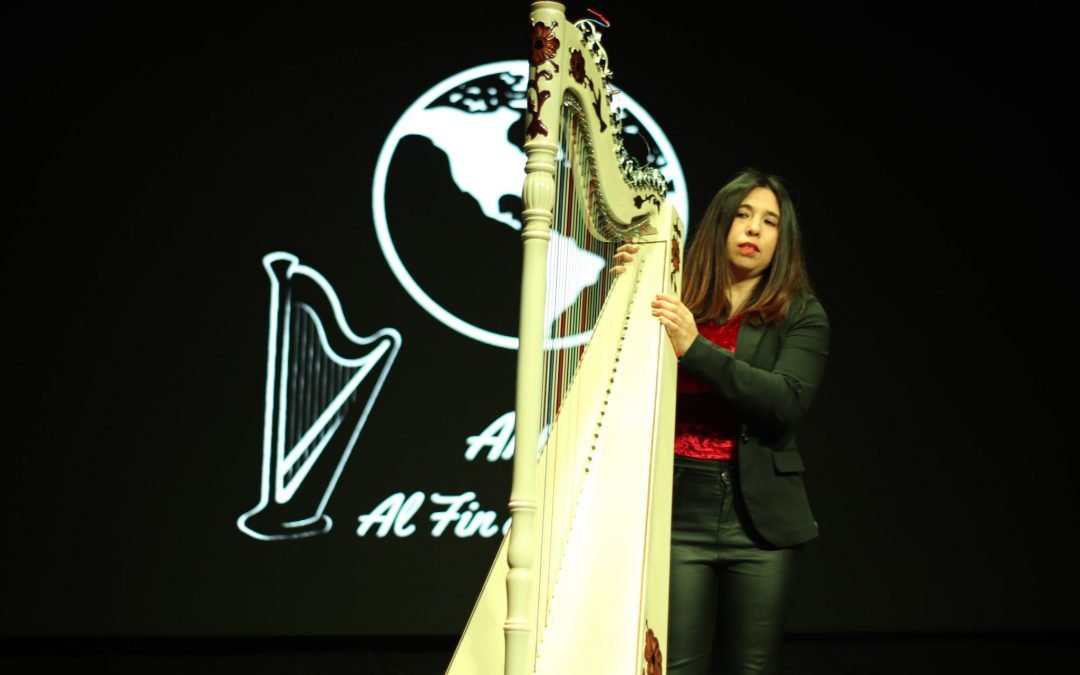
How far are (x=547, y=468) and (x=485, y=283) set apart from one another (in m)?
2.10

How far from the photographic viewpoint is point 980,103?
12.9 feet

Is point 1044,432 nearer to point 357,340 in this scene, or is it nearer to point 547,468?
point 357,340

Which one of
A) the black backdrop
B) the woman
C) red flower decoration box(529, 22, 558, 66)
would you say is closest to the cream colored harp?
red flower decoration box(529, 22, 558, 66)

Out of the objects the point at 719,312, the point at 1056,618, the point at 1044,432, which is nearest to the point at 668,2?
the point at 1044,432

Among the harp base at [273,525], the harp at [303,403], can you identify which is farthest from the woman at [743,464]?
the harp base at [273,525]

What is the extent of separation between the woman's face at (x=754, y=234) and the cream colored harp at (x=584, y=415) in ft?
0.35

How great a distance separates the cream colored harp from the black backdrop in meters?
1.88

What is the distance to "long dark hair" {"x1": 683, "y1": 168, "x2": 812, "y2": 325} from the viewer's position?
1.80 m

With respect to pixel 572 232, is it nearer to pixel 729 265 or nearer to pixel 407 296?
pixel 729 265

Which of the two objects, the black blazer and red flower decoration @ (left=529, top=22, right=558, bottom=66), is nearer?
red flower decoration @ (left=529, top=22, right=558, bottom=66)

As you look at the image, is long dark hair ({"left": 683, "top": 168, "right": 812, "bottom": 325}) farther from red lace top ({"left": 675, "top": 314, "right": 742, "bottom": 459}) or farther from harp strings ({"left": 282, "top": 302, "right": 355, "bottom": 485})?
harp strings ({"left": 282, "top": 302, "right": 355, "bottom": 485})

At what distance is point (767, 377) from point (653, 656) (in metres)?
0.46

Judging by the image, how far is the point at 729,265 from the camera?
6.08ft

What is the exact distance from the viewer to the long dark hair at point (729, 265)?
5.91 feet
